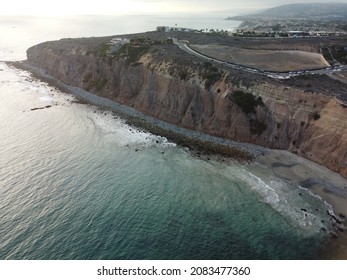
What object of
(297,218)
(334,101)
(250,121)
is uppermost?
(334,101)

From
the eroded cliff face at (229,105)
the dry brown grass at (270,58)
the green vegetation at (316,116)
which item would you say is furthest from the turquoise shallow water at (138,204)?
the dry brown grass at (270,58)

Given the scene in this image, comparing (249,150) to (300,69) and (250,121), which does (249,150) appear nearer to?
(250,121)

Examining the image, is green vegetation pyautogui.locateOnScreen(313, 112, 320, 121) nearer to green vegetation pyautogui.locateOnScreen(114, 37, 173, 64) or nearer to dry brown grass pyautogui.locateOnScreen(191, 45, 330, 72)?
dry brown grass pyautogui.locateOnScreen(191, 45, 330, 72)

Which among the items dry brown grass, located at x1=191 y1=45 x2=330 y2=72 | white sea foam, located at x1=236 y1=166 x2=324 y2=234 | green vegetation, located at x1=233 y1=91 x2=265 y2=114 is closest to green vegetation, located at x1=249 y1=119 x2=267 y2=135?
green vegetation, located at x1=233 y1=91 x2=265 y2=114

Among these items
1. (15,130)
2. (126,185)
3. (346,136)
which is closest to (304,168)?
(346,136)

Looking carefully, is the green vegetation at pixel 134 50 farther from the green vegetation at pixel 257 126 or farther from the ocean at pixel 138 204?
the green vegetation at pixel 257 126

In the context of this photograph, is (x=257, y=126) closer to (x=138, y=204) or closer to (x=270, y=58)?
(x=138, y=204)
